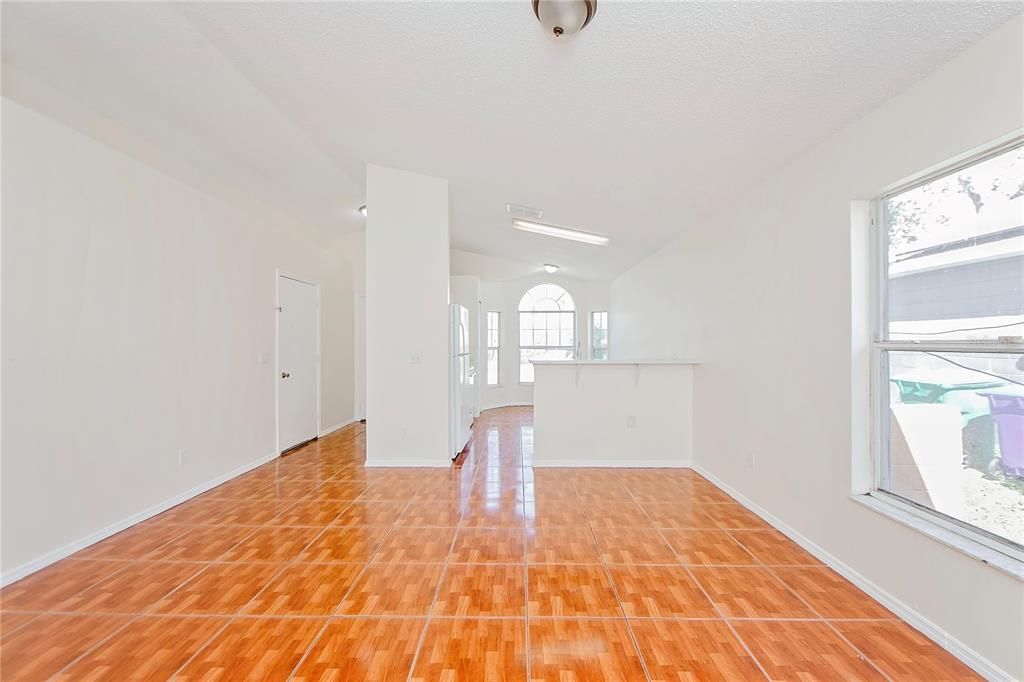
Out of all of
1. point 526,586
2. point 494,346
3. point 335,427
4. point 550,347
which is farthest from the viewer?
point 550,347

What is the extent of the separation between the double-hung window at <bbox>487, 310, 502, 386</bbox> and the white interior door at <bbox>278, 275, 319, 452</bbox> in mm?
3686

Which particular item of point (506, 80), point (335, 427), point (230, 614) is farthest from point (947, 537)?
point (335, 427)

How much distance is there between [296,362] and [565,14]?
4792 mm

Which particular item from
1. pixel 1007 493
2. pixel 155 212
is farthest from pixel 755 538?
pixel 155 212

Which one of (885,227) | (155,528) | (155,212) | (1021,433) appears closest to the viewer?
(1021,433)

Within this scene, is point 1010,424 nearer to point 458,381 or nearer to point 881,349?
point 881,349

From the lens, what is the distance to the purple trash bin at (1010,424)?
Result: 1.64 metres

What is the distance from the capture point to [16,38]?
2.26 metres

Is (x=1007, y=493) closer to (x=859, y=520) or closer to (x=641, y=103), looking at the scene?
(x=859, y=520)

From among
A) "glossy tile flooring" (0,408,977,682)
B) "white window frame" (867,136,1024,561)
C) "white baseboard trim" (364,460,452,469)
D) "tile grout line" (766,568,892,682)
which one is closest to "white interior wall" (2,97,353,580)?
Answer: "glossy tile flooring" (0,408,977,682)

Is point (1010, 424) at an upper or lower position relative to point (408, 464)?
upper

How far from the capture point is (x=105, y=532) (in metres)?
2.88

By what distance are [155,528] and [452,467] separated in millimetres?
2354

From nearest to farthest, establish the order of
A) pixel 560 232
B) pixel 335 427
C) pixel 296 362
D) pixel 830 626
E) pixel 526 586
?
pixel 830 626, pixel 526 586, pixel 296 362, pixel 560 232, pixel 335 427
